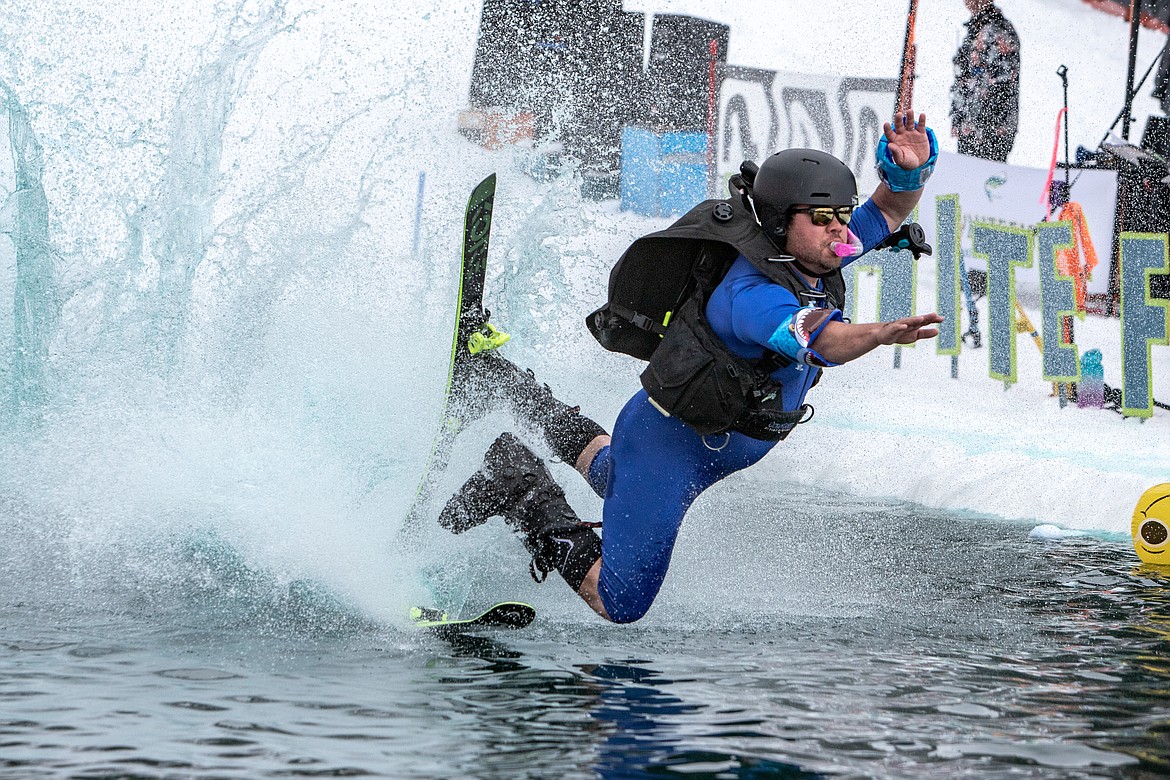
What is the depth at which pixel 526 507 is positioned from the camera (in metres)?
5.07

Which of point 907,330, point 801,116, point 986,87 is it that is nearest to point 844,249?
point 907,330

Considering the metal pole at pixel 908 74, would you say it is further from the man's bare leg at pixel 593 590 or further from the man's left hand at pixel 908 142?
the man's bare leg at pixel 593 590

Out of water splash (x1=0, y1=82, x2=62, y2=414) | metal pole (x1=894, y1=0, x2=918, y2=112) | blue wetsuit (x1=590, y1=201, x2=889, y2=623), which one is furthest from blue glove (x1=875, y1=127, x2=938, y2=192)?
metal pole (x1=894, y1=0, x2=918, y2=112)

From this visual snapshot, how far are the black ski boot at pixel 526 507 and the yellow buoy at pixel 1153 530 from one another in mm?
3018

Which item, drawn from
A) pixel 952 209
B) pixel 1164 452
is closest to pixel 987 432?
pixel 1164 452

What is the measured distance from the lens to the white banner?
14.1 m

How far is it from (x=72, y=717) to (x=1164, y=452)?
9.89 meters

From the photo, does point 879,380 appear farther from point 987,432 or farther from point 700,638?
point 700,638

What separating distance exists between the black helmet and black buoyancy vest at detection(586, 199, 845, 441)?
6 cm

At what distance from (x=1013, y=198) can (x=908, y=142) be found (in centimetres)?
1035

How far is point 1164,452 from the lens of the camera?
11305mm

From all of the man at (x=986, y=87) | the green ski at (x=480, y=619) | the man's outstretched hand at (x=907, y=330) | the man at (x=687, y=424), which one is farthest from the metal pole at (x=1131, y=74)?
the man's outstretched hand at (x=907, y=330)

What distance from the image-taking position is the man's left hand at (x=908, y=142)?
4754 millimetres

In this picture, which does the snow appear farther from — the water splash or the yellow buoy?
the yellow buoy
